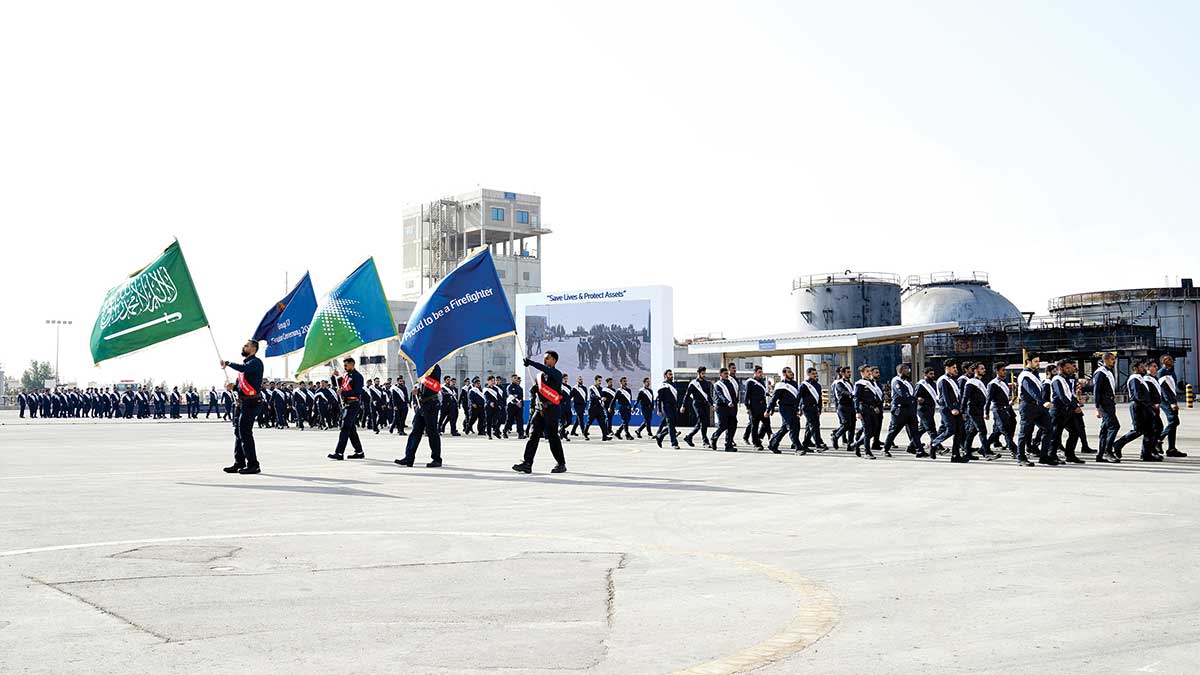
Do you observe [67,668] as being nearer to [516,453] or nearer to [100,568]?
[100,568]

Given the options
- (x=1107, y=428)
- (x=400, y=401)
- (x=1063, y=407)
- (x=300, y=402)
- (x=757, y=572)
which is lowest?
(x=757, y=572)

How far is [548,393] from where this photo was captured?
616 inches

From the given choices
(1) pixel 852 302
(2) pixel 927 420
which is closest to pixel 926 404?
(2) pixel 927 420

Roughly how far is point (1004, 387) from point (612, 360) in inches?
692

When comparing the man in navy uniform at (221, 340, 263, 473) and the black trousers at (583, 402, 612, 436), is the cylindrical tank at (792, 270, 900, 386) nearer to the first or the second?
the black trousers at (583, 402, 612, 436)

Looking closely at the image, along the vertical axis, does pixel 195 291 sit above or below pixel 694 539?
above

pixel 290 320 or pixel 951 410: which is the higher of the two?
pixel 290 320

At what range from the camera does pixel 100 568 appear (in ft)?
24.1

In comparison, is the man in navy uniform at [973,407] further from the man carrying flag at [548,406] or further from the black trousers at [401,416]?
the black trousers at [401,416]

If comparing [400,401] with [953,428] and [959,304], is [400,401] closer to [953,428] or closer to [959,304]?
[953,428]

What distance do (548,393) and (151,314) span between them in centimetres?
736

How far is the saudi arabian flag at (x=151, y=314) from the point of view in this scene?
18.4 metres

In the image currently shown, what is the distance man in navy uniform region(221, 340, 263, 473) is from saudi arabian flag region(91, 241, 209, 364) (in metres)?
3.25

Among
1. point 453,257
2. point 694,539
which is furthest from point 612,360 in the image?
point 453,257
